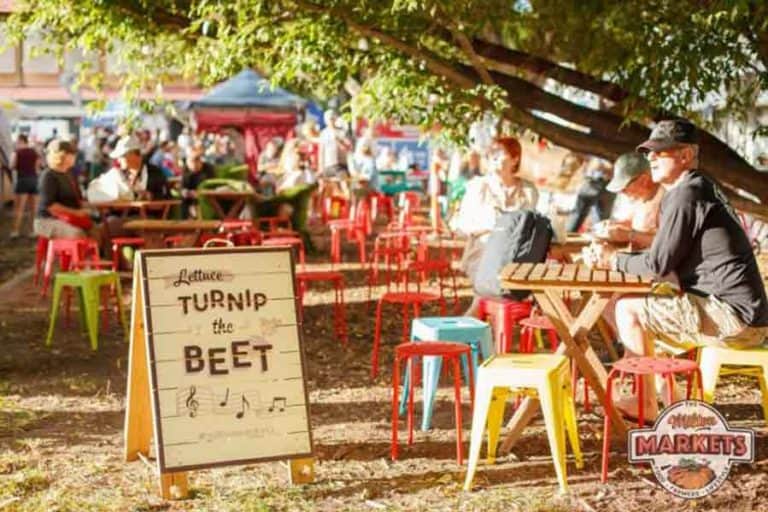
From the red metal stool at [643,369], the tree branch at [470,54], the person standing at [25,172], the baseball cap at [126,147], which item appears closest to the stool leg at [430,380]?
the red metal stool at [643,369]

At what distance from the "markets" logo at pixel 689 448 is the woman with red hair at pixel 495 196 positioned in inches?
128

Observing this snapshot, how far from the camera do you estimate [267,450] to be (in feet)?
19.2

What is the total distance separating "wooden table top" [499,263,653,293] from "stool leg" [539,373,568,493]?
0.51m

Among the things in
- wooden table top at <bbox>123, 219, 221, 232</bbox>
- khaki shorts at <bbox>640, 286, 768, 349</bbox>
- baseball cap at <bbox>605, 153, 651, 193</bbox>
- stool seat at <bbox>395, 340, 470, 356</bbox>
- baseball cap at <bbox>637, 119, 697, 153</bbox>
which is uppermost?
baseball cap at <bbox>637, 119, 697, 153</bbox>

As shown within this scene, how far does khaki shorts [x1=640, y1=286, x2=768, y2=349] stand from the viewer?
632 cm

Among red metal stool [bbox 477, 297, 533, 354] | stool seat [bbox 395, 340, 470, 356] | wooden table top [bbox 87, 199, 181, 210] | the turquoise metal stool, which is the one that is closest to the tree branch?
red metal stool [bbox 477, 297, 533, 354]

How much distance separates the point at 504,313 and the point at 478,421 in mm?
2097

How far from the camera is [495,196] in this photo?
8.74 metres

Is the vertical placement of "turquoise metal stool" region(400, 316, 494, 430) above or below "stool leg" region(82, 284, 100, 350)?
above

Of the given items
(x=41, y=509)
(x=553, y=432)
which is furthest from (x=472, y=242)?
(x=41, y=509)

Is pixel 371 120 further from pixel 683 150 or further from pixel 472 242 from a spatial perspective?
pixel 683 150

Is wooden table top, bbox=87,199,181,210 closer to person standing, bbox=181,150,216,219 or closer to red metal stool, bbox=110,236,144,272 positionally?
red metal stool, bbox=110,236,144,272

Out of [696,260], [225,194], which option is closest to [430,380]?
[696,260]

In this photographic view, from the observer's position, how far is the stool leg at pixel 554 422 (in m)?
5.67
